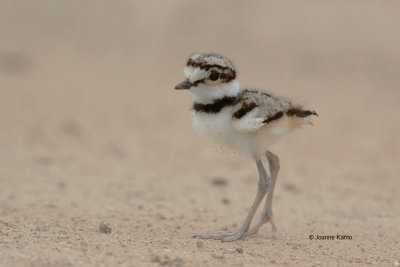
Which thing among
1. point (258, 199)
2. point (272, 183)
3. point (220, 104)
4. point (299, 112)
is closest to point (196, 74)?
point (220, 104)

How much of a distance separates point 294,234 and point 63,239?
189cm

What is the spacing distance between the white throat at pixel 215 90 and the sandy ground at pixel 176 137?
0.73m

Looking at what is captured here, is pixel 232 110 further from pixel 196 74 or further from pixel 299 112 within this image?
pixel 299 112

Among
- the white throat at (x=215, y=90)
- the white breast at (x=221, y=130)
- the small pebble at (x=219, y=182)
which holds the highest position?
the white throat at (x=215, y=90)

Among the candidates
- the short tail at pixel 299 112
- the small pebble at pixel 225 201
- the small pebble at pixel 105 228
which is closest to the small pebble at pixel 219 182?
the small pebble at pixel 225 201

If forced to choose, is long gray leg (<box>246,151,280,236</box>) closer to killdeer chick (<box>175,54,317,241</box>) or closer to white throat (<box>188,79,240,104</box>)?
killdeer chick (<box>175,54,317,241</box>)

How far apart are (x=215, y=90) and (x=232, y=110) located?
192 mm

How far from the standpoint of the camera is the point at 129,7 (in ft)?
48.8

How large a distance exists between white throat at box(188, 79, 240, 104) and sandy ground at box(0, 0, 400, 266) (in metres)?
0.73

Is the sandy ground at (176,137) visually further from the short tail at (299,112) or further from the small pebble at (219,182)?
the short tail at (299,112)

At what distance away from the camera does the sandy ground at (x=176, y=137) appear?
492 centimetres

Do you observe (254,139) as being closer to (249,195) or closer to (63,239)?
(63,239)

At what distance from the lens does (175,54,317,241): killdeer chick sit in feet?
15.4

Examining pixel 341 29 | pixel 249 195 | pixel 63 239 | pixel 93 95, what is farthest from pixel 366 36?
pixel 63 239
